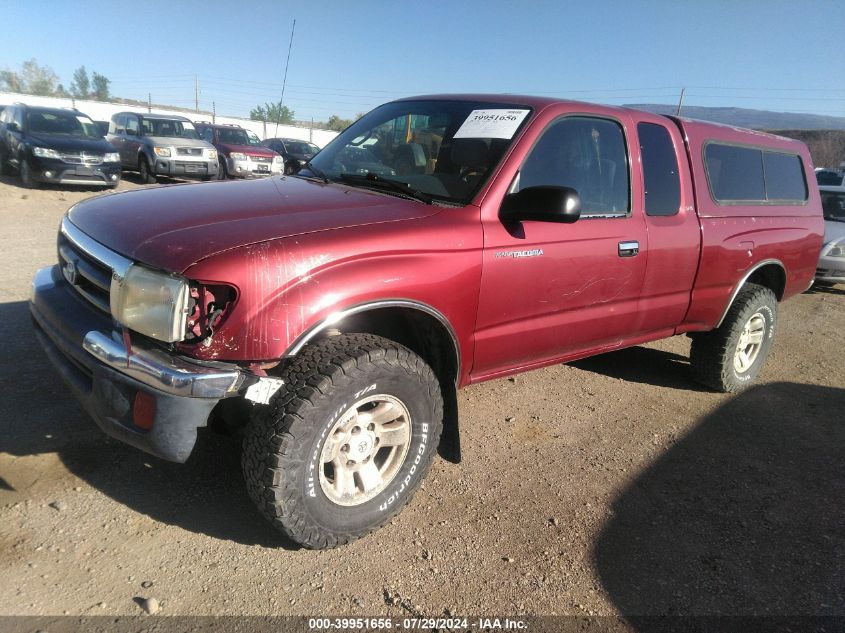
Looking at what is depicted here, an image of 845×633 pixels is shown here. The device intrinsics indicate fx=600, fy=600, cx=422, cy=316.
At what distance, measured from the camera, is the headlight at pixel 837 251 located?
29.7 feet

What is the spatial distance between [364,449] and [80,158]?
11.6m

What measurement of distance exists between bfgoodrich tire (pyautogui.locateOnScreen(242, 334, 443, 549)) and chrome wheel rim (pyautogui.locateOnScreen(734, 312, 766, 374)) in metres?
3.09

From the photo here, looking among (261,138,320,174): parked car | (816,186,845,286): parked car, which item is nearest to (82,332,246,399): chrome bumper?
(816,186,845,286): parked car

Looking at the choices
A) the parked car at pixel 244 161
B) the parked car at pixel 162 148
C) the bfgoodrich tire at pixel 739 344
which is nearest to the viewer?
the bfgoodrich tire at pixel 739 344

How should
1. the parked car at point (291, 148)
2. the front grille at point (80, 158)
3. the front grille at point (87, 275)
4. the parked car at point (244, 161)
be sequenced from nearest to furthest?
the front grille at point (87, 275) → the front grille at point (80, 158) → the parked car at point (244, 161) → the parked car at point (291, 148)

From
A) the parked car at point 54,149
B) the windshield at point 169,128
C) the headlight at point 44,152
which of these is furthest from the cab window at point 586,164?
the windshield at point 169,128

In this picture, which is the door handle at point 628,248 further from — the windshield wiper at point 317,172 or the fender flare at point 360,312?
the windshield wiper at point 317,172

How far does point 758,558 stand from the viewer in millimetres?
2809

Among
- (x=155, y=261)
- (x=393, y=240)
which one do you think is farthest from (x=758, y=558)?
(x=155, y=261)

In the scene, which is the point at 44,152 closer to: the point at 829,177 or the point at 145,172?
the point at 145,172

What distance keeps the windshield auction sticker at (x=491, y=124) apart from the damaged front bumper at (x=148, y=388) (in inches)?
69.1

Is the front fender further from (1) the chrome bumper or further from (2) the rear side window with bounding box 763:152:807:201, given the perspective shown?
(2) the rear side window with bounding box 763:152:807:201

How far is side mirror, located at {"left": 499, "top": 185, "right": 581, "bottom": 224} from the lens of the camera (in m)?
2.74

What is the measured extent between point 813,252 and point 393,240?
14.0ft
